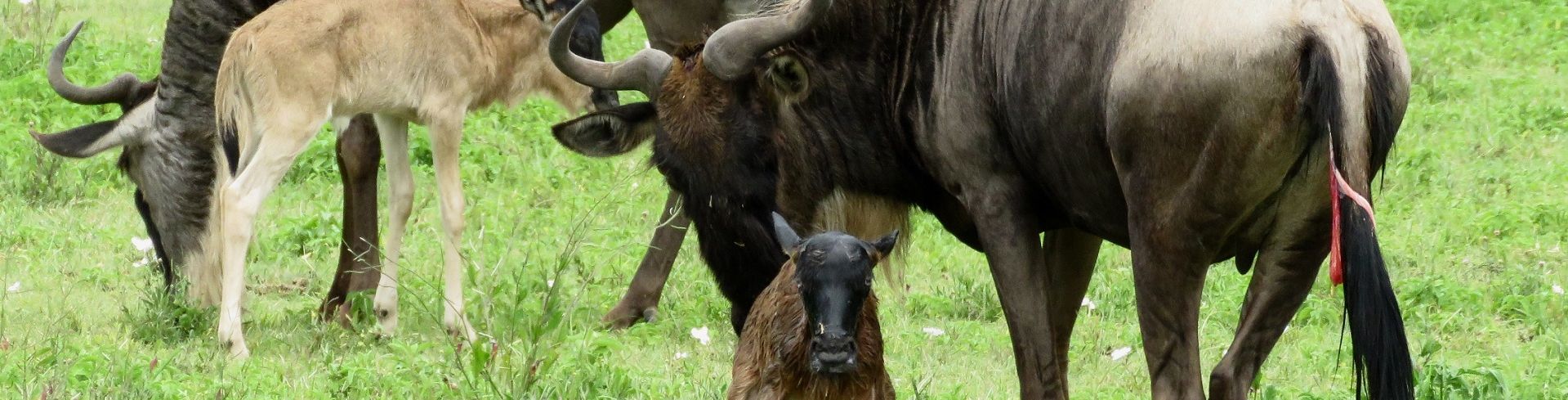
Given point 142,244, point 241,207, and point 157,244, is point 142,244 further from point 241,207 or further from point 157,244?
point 241,207

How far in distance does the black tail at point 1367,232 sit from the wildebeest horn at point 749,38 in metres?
1.76

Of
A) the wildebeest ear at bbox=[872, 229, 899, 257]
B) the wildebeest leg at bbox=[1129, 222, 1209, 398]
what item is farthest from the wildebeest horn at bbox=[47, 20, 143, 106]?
the wildebeest leg at bbox=[1129, 222, 1209, 398]

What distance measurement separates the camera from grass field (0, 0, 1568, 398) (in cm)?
574

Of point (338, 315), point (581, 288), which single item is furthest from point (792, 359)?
point (338, 315)

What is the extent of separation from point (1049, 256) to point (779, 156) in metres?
0.95

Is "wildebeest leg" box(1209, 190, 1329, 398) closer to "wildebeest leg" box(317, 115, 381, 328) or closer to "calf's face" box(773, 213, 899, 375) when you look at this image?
"calf's face" box(773, 213, 899, 375)

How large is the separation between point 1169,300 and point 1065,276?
1.41 metres

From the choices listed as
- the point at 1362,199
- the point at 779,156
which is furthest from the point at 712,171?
the point at 1362,199

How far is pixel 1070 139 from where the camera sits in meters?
4.76

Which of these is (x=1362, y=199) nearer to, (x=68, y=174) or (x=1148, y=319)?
(x=1148, y=319)

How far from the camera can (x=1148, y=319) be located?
4625 mm

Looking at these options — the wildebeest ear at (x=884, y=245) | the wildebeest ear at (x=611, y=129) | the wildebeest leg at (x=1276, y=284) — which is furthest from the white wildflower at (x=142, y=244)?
the wildebeest leg at (x=1276, y=284)

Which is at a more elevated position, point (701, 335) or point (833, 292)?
point (833, 292)

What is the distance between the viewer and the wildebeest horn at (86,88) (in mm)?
7316
